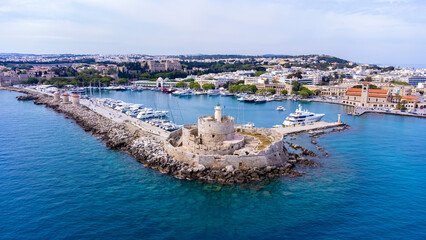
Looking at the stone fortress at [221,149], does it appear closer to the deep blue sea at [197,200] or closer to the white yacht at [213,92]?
the deep blue sea at [197,200]

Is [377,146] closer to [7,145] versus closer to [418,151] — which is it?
Result: [418,151]

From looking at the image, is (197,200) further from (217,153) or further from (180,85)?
(180,85)

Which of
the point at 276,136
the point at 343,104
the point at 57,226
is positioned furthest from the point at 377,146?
the point at 343,104

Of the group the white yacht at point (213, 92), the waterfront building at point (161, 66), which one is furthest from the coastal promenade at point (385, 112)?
the waterfront building at point (161, 66)

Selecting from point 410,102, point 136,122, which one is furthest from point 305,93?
point 136,122

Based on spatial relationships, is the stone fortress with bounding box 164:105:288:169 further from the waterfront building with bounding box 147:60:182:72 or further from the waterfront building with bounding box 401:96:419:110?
the waterfront building with bounding box 147:60:182:72

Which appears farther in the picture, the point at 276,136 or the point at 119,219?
the point at 276,136

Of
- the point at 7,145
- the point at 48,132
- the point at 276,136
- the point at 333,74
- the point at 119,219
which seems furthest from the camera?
the point at 333,74

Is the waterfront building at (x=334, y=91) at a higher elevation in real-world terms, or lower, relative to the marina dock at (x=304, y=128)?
higher
